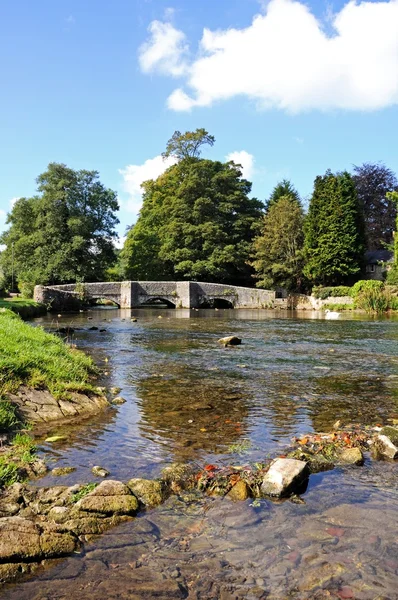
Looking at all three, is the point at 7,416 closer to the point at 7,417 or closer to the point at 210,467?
the point at 7,417

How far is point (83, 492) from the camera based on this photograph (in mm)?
4438

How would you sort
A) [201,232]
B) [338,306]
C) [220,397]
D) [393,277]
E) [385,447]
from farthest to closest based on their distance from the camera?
[201,232] < [338,306] < [393,277] < [220,397] < [385,447]

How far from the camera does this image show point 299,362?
43.7ft

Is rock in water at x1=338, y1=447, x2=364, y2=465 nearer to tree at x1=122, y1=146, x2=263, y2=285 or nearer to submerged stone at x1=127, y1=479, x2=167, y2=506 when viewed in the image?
submerged stone at x1=127, y1=479, x2=167, y2=506

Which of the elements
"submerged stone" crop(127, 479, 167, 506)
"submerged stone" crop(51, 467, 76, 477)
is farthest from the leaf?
"submerged stone" crop(51, 467, 76, 477)

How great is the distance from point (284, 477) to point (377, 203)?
236 feet

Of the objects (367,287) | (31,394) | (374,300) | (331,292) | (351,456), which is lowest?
(351,456)

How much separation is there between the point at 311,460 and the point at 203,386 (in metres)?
4.62

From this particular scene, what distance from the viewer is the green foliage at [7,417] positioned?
618cm

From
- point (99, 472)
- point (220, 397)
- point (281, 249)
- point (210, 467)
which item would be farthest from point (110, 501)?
point (281, 249)

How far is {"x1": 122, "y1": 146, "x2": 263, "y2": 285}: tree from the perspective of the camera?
192 feet

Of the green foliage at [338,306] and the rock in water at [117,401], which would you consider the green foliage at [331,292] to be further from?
the rock in water at [117,401]

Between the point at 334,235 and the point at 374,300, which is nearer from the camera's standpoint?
the point at 374,300

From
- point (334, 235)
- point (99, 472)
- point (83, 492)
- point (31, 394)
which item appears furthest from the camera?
point (334, 235)
